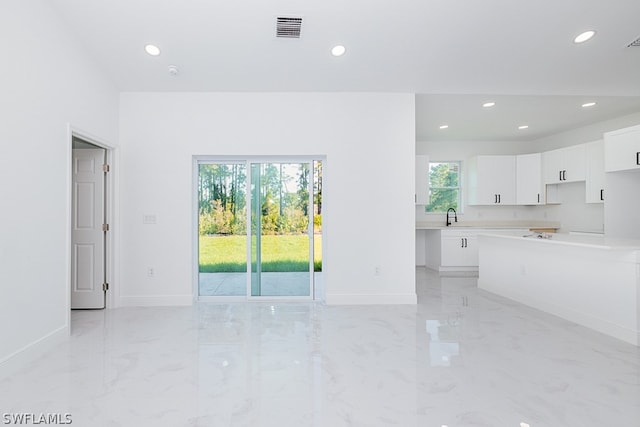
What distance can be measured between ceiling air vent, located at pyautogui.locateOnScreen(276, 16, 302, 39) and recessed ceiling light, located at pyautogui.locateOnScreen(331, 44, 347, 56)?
438 millimetres

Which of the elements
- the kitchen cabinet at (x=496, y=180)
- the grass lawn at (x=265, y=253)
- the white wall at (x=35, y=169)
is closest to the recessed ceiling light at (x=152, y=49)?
the white wall at (x=35, y=169)

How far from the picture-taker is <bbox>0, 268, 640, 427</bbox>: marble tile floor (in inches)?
79.4

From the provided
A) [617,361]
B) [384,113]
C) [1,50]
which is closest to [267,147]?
[384,113]

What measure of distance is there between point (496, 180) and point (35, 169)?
7.40 metres

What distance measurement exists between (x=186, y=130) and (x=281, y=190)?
153 centimetres

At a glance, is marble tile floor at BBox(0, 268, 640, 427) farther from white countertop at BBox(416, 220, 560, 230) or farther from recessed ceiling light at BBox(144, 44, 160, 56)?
recessed ceiling light at BBox(144, 44, 160, 56)

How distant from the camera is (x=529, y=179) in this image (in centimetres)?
669

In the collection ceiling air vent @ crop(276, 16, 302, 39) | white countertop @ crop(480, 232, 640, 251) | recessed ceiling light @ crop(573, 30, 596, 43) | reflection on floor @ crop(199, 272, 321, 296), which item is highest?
ceiling air vent @ crop(276, 16, 302, 39)

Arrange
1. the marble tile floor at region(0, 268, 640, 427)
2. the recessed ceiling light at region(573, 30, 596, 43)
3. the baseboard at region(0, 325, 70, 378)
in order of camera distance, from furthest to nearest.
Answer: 1. the recessed ceiling light at region(573, 30, 596, 43)
2. the baseboard at region(0, 325, 70, 378)
3. the marble tile floor at region(0, 268, 640, 427)

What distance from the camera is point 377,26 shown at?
3.46 metres

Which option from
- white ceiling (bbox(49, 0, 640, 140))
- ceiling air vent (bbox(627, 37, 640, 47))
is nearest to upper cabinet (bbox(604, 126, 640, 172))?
white ceiling (bbox(49, 0, 640, 140))

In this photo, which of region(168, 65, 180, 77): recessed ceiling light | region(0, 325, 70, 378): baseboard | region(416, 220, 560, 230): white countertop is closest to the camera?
region(0, 325, 70, 378): baseboard

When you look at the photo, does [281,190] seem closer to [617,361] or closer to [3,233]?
[3,233]

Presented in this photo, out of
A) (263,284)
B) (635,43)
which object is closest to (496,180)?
(635,43)
